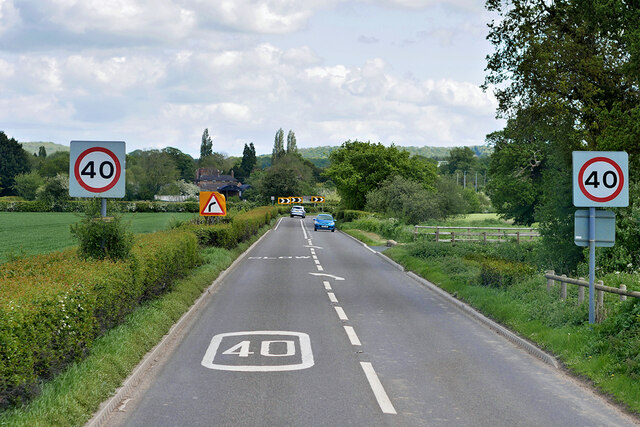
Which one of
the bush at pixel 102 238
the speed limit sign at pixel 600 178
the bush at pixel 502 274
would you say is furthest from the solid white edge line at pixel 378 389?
the bush at pixel 502 274

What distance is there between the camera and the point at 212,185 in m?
178

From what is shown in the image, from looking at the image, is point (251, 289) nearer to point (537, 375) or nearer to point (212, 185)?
point (537, 375)

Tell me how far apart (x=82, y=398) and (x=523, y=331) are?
739 centimetres

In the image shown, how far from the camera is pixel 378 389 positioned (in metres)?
7.35

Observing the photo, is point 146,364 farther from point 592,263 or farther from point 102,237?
point 592,263

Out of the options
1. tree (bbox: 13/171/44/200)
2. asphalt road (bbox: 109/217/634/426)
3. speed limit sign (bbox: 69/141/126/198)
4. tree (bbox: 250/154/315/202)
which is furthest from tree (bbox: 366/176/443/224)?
tree (bbox: 13/171/44/200)

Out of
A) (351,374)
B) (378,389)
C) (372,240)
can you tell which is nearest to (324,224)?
(372,240)

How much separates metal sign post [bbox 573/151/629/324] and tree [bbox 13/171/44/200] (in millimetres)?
107817

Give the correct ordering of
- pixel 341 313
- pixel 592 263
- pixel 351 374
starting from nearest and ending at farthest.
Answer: pixel 351 374, pixel 592 263, pixel 341 313

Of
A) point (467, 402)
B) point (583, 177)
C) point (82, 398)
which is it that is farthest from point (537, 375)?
point (82, 398)

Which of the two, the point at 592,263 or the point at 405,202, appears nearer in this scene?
the point at 592,263

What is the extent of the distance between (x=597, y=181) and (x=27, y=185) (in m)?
110

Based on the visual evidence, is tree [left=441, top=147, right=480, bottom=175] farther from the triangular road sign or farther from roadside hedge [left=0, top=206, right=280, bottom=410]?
roadside hedge [left=0, top=206, right=280, bottom=410]

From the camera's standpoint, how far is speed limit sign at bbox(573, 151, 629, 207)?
31.7ft
